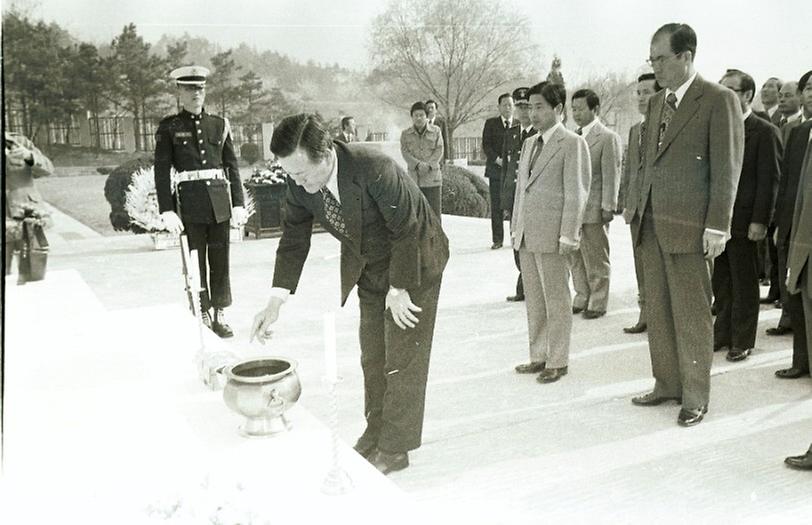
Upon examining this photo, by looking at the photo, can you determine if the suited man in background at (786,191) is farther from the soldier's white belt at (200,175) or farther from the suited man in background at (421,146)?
the soldier's white belt at (200,175)

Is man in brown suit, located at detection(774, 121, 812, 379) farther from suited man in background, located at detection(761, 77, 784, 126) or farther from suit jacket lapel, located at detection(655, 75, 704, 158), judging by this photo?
suit jacket lapel, located at detection(655, 75, 704, 158)

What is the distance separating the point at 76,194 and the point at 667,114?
192 cm

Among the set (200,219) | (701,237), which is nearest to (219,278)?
(200,219)

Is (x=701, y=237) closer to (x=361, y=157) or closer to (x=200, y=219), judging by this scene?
(x=361, y=157)

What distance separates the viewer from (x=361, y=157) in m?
2.17

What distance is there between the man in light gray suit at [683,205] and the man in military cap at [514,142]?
44 centimetres

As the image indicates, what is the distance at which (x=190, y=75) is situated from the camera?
2113mm

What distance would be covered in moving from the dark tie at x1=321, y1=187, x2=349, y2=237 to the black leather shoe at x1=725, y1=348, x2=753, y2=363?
211cm

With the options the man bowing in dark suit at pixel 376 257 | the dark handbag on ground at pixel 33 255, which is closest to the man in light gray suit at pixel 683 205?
the man bowing in dark suit at pixel 376 257

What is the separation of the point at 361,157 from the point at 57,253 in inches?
34.0

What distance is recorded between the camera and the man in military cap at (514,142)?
2.68 meters

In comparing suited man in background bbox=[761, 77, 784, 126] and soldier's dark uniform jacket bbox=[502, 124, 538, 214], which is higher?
suited man in background bbox=[761, 77, 784, 126]

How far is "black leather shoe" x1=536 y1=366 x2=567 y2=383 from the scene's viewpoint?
318 centimetres

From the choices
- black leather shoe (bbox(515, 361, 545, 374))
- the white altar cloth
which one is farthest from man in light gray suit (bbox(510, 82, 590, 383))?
the white altar cloth
